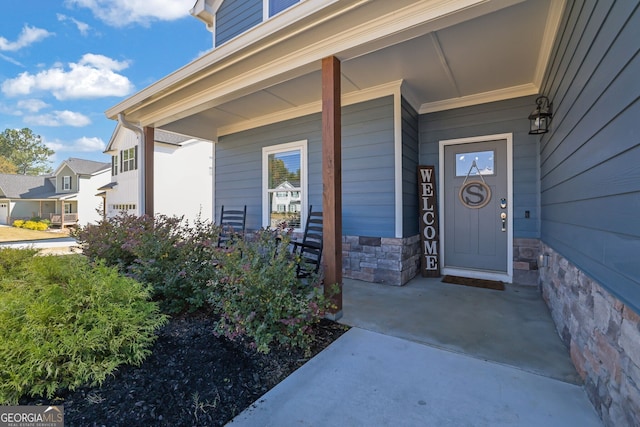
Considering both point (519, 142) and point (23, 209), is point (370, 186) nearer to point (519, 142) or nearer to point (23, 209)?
point (519, 142)

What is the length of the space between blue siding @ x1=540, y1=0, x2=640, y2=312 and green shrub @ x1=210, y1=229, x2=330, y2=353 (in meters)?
1.68

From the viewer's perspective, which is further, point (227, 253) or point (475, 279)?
A: point (475, 279)

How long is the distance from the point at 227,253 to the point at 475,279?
336 cm

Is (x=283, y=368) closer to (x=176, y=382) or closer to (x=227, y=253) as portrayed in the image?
(x=176, y=382)

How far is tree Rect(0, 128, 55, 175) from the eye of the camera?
3088cm

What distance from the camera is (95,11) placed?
10648 millimetres

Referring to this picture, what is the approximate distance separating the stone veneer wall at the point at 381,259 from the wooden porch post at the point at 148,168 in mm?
3299

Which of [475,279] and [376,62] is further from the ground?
[376,62]

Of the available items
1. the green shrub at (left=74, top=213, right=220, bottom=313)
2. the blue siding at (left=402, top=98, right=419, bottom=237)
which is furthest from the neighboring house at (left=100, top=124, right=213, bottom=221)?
the blue siding at (left=402, top=98, right=419, bottom=237)

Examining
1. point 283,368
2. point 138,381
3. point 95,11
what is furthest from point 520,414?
point 95,11

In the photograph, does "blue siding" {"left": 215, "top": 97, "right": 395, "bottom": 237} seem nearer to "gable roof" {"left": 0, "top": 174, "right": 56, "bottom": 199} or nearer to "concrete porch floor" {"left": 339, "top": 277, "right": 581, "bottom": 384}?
"concrete porch floor" {"left": 339, "top": 277, "right": 581, "bottom": 384}

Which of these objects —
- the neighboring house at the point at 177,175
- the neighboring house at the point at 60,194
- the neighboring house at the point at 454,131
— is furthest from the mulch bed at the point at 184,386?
the neighboring house at the point at 60,194

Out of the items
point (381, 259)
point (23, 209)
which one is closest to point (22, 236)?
point (23, 209)

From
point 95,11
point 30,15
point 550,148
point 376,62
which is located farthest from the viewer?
point 30,15
